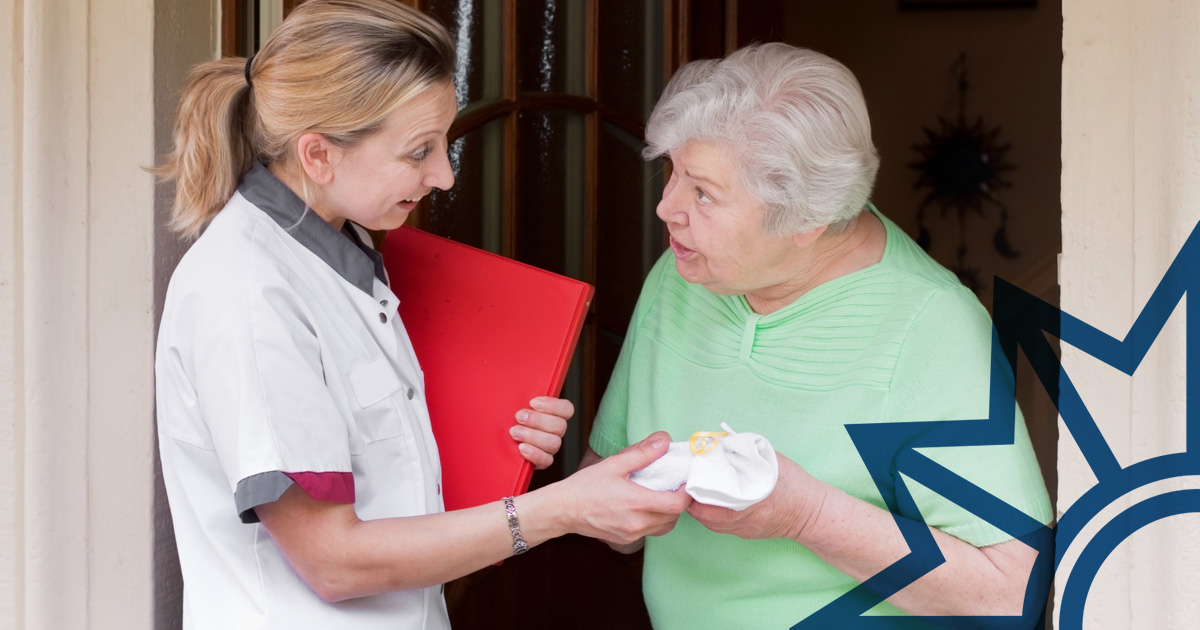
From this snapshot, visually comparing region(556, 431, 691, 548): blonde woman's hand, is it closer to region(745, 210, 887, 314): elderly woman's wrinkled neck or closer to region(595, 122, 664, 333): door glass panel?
region(745, 210, 887, 314): elderly woman's wrinkled neck

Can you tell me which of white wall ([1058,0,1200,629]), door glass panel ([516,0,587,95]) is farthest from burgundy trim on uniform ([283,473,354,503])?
door glass panel ([516,0,587,95])

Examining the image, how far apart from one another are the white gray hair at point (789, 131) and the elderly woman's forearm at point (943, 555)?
430 mm

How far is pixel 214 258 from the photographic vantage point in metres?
1.26

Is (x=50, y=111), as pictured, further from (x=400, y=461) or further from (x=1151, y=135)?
(x=1151, y=135)

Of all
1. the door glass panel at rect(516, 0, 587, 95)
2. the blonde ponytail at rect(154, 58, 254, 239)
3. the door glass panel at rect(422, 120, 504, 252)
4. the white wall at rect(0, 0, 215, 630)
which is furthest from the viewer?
the door glass panel at rect(516, 0, 587, 95)

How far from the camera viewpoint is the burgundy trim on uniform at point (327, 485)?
117cm

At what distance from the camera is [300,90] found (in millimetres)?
1325

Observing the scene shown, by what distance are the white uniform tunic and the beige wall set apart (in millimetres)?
3658

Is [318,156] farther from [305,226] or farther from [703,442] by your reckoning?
[703,442]

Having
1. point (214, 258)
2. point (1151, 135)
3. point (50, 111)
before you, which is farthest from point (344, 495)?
point (1151, 135)

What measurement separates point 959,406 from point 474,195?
50.6 inches

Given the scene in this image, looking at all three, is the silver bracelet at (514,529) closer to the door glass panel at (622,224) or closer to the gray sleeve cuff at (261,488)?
the gray sleeve cuff at (261,488)

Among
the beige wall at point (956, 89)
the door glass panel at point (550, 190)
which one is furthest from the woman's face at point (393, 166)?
the beige wall at point (956, 89)

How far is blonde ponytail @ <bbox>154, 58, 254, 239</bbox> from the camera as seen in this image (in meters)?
1.40
